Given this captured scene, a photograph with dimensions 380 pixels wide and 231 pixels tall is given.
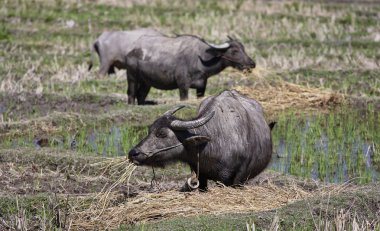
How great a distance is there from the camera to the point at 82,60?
1540cm

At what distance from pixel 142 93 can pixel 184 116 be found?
188 centimetres

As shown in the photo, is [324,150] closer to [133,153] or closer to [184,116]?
[184,116]

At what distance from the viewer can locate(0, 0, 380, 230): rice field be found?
5844 mm

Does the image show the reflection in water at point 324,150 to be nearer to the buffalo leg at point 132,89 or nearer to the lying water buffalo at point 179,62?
the lying water buffalo at point 179,62

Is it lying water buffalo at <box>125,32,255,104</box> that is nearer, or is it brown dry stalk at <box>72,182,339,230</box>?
brown dry stalk at <box>72,182,339,230</box>

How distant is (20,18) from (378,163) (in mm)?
12807

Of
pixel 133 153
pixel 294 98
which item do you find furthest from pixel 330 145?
pixel 133 153

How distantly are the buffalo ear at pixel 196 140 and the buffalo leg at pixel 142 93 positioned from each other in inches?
209

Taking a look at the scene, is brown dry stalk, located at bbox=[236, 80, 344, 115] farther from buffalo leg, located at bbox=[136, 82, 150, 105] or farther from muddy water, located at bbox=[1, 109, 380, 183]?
buffalo leg, located at bbox=[136, 82, 150, 105]

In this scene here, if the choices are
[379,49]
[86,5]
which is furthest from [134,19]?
[379,49]

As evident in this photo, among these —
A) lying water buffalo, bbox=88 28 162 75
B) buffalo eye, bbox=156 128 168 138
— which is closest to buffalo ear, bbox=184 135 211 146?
buffalo eye, bbox=156 128 168 138

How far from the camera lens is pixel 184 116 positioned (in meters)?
9.99

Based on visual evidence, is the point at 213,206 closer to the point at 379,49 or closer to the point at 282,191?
the point at 282,191

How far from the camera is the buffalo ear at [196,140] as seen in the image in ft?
20.8
